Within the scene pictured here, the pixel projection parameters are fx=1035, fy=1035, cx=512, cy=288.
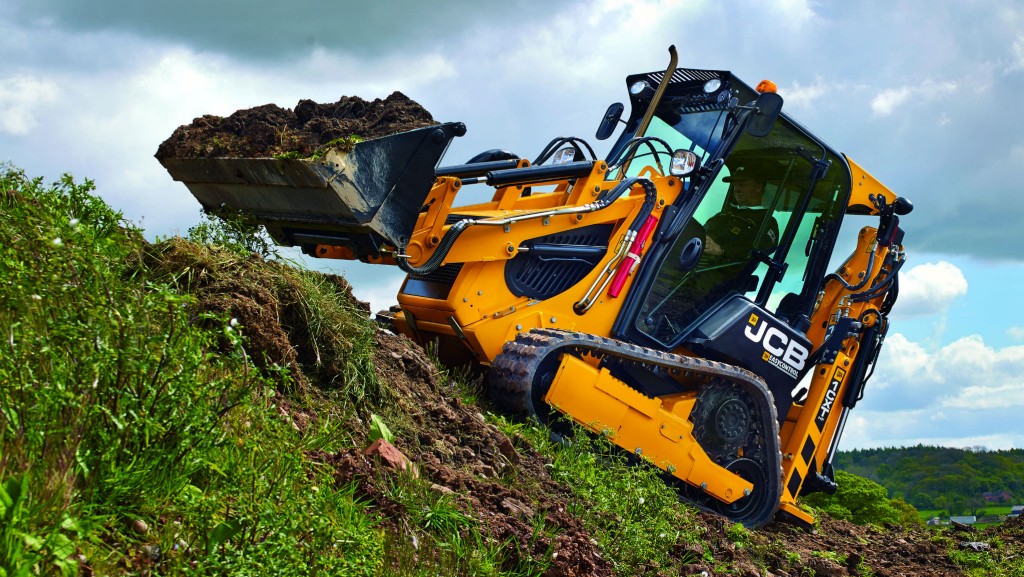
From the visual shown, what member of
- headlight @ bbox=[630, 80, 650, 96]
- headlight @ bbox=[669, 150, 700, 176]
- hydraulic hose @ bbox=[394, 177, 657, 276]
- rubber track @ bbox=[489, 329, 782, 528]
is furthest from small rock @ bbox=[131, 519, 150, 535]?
headlight @ bbox=[630, 80, 650, 96]

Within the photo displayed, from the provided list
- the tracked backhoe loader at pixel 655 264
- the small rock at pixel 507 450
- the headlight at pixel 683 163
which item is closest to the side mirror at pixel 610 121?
the tracked backhoe loader at pixel 655 264

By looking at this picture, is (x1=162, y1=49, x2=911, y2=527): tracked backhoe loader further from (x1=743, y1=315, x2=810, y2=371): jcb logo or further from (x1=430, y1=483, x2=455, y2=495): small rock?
(x1=430, y1=483, x2=455, y2=495): small rock

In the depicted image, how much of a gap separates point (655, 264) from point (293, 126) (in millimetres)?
3057

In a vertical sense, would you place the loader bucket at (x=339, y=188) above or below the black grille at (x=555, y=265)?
below

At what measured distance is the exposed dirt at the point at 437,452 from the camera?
498 centimetres

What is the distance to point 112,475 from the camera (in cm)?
350

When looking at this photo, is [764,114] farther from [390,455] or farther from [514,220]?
[390,455]

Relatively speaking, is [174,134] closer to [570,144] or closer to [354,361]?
[354,361]

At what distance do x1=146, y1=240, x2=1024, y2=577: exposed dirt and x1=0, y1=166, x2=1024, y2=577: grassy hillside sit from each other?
15 millimetres

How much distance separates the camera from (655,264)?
27.0ft

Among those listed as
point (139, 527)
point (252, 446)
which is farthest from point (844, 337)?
point (139, 527)

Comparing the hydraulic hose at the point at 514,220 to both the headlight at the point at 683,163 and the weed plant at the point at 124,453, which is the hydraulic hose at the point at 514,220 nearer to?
the headlight at the point at 683,163

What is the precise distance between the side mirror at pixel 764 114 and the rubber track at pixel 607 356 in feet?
6.48

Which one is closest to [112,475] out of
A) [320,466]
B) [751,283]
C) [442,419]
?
[320,466]
